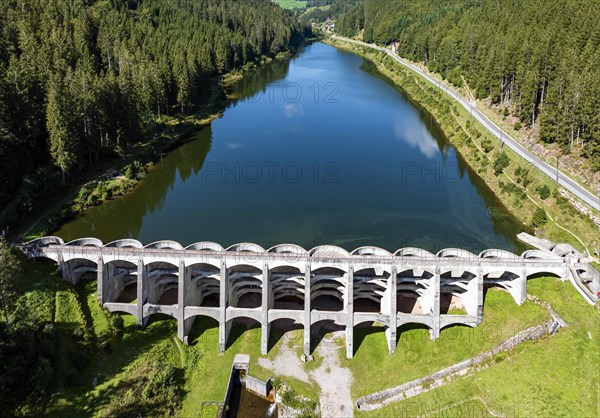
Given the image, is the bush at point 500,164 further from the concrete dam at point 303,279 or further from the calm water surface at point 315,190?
the concrete dam at point 303,279

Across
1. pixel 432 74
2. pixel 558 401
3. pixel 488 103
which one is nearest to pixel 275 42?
pixel 432 74

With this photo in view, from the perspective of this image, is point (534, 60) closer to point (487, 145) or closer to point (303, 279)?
point (487, 145)

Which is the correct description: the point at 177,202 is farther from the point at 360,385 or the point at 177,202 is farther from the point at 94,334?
the point at 360,385

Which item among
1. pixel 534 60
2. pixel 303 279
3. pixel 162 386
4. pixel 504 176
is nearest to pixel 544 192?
pixel 504 176

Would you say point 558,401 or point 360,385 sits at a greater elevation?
point 558,401

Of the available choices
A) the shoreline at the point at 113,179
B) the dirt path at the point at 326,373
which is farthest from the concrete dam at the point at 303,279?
the shoreline at the point at 113,179

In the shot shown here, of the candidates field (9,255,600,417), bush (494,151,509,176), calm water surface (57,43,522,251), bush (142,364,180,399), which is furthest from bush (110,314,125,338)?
bush (494,151,509,176)
